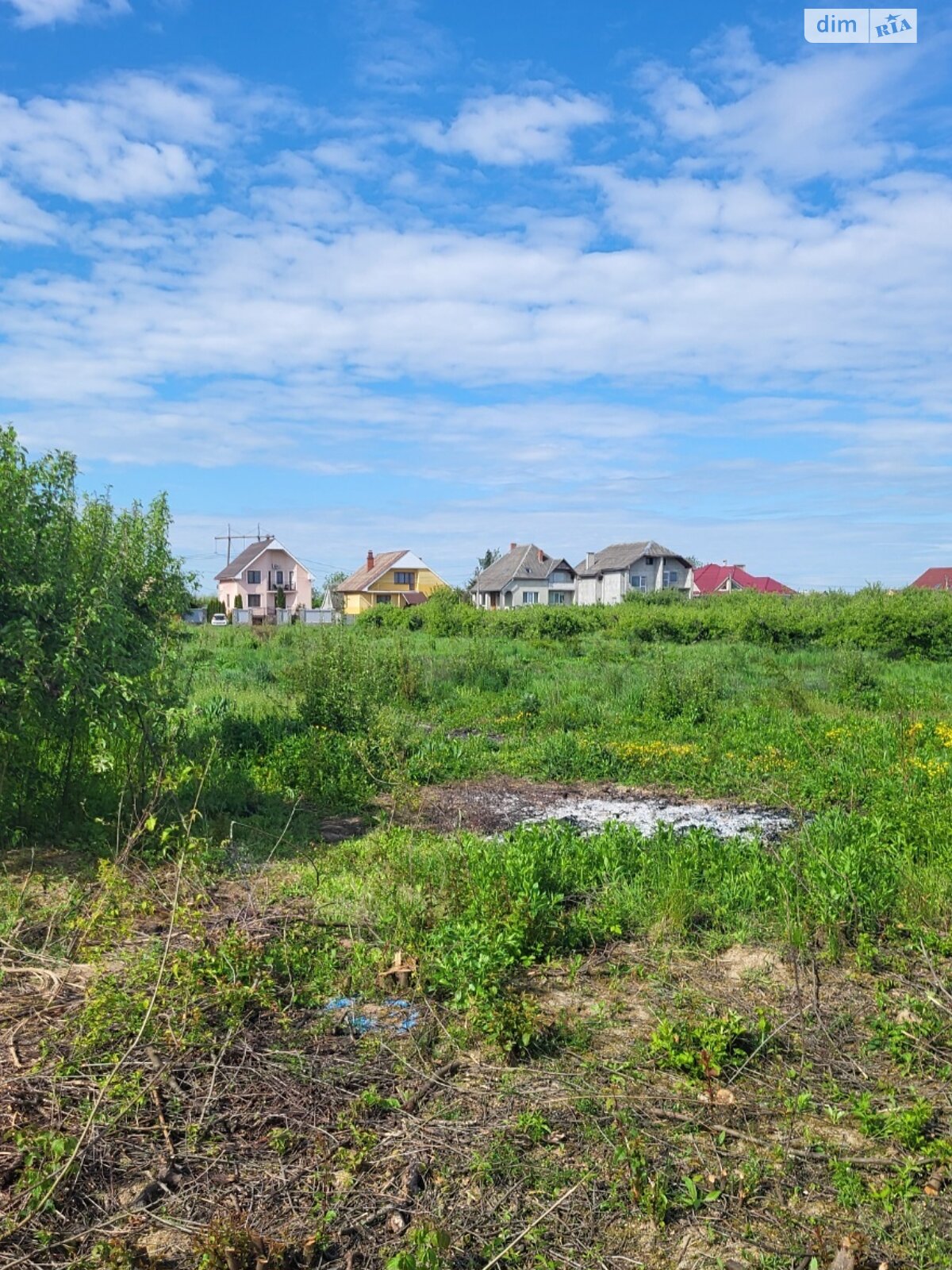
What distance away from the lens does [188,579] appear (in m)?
7.84

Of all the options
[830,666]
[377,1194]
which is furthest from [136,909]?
[830,666]

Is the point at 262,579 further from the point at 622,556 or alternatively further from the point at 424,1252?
the point at 424,1252

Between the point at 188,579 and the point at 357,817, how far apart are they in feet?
8.31

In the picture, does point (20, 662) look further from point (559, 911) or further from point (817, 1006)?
point (817, 1006)

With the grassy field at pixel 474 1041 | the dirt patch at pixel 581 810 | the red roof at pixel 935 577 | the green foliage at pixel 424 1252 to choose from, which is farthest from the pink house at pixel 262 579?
the green foliage at pixel 424 1252

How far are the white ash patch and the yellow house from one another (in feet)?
175

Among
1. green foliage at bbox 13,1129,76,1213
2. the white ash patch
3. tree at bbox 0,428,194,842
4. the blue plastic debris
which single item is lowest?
green foliage at bbox 13,1129,76,1213

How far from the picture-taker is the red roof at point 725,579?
6681cm

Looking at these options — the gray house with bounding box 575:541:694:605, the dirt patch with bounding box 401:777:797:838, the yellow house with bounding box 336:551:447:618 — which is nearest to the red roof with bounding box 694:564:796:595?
the gray house with bounding box 575:541:694:605

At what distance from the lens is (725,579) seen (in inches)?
2635

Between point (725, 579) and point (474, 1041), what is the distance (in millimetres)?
65700

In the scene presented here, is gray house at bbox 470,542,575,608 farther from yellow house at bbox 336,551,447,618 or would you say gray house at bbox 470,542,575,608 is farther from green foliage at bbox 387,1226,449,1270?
green foliage at bbox 387,1226,449,1270

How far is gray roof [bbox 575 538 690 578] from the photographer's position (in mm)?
62000

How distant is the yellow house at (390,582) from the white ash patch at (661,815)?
175ft
